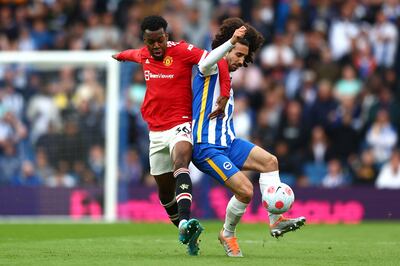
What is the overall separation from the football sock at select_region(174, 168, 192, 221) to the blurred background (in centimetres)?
902

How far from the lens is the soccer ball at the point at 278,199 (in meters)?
10.4

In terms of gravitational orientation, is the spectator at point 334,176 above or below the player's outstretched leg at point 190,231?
below

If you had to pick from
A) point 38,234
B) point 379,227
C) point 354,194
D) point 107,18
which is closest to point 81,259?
point 38,234

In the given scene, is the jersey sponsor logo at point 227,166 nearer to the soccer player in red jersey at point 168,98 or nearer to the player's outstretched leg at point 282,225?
the soccer player in red jersey at point 168,98

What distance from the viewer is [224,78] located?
10.5 m

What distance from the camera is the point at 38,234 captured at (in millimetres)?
14500

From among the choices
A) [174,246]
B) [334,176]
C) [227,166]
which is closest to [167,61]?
[227,166]

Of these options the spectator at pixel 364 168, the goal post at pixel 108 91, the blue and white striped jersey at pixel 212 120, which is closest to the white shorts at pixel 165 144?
the blue and white striped jersey at pixel 212 120

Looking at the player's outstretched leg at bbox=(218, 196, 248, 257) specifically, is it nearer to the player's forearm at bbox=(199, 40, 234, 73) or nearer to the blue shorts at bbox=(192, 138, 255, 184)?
the blue shorts at bbox=(192, 138, 255, 184)

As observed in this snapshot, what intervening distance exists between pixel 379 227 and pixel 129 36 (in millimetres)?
8469

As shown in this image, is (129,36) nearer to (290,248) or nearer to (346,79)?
(346,79)

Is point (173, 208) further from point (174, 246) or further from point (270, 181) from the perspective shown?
point (270, 181)

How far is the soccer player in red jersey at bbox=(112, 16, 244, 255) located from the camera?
10.7 meters

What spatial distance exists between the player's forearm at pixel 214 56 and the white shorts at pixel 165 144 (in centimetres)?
68
